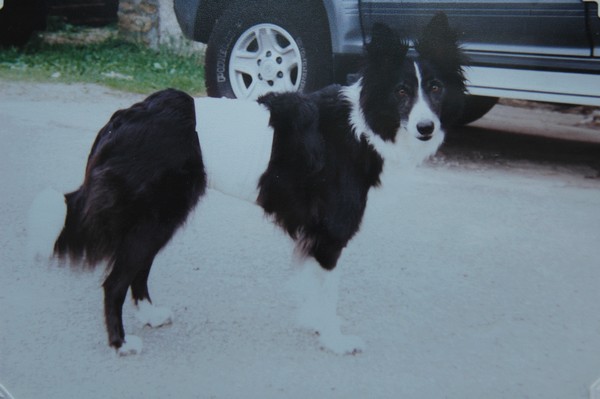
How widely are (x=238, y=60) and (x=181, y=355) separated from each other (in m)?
0.97

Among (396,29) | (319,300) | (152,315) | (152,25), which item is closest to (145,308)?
(152,315)

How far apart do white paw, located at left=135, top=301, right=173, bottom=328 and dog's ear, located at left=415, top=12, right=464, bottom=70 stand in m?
1.20

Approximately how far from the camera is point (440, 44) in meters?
2.08

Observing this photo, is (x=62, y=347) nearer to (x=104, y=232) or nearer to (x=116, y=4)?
(x=104, y=232)

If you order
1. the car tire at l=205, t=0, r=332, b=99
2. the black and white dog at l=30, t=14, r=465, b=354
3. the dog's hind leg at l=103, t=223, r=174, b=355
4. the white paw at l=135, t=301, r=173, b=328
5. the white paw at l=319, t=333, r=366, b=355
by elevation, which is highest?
the car tire at l=205, t=0, r=332, b=99

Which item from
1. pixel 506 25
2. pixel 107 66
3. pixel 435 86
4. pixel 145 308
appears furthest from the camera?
pixel 145 308

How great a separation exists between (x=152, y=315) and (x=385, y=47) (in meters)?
1.17

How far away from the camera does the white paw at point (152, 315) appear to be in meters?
2.35

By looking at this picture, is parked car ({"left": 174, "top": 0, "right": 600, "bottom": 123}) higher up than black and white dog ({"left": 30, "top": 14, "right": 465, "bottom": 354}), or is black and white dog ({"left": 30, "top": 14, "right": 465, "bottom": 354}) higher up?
parked car ({"left": 174, "top": 0, "right": 600, "bottom": 123})

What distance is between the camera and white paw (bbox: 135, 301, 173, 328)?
2350mm

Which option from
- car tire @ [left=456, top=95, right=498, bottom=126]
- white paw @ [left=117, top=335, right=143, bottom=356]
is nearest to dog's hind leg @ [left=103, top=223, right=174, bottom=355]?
Result: white paw @ [left=117, top=335, right=143, bottom=356]

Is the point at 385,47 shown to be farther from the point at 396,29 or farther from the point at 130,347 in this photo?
the point at 130,347

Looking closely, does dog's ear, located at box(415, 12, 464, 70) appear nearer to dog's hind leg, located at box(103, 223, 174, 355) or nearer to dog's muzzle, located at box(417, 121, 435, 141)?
dog's muzzle, located at box(417, 121, 435, 141)

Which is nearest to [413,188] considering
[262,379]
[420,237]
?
[420,237]
